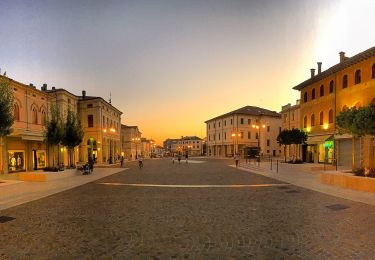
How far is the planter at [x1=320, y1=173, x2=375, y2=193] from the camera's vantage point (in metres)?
12.6

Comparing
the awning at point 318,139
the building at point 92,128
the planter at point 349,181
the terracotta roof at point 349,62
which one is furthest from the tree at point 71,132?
the terracotta roof at point 349,62

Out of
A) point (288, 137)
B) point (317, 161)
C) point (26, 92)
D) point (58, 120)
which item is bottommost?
point (317, 161)

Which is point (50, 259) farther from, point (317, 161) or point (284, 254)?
point (317, 161)

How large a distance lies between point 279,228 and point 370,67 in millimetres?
22886

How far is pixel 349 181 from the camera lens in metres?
13.8

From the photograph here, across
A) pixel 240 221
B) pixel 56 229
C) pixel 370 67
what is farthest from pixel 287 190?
pixel 370 67

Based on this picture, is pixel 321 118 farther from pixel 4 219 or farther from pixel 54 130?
pixel 4 219

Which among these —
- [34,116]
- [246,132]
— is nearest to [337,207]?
[34,116]

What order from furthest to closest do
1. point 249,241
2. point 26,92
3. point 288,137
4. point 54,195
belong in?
point 288,137 < point 26,92 < point 54,195 < point 249,241

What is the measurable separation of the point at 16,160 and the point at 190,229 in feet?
84.6

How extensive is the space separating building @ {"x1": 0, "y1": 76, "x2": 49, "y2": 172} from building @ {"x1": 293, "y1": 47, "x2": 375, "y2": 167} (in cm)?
3024

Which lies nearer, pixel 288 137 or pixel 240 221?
pixel 240 221

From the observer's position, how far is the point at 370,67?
76.3 ft

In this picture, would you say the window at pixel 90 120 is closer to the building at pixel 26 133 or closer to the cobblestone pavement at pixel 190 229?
the building at pixel 26 133
